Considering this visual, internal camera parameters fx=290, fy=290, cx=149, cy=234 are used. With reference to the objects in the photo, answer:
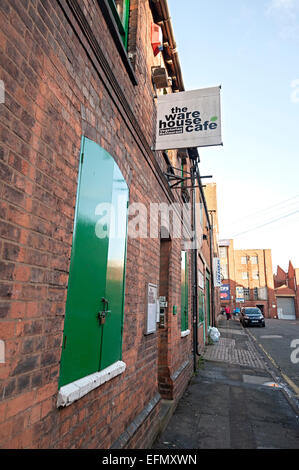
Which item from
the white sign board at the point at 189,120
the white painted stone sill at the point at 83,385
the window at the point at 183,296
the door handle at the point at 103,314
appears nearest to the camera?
the white painted stone sill at the point at 83,385

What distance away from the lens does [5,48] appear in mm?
1498

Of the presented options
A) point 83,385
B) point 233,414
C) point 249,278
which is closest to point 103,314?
point 83,385

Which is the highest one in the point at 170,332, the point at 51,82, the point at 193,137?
the point at 193,137

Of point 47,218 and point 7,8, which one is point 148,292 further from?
point 7,8

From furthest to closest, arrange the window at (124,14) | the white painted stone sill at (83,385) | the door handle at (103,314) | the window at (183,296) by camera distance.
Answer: the window at (183,296), the window at (124,14), the door handle at (103,314), the white painted stone sill at (83,385)

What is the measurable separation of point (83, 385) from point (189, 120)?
402 cm

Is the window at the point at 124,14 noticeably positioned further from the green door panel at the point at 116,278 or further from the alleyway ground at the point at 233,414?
the alleyway ground at the point at 233,414

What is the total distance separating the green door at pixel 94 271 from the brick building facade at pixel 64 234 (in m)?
0.01

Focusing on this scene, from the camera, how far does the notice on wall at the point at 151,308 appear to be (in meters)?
3.93

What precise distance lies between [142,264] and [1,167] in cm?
258

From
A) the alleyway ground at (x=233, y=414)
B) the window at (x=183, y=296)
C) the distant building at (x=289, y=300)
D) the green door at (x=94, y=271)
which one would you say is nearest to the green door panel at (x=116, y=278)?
the green door at (x=94, y=271)

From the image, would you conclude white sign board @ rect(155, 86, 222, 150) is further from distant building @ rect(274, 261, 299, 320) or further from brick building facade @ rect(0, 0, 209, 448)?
distant building @ rect(274, 261, 299, 320)

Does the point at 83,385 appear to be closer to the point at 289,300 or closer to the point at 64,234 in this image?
the point at 64,234

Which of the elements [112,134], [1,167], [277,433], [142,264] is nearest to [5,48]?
[1,167]
